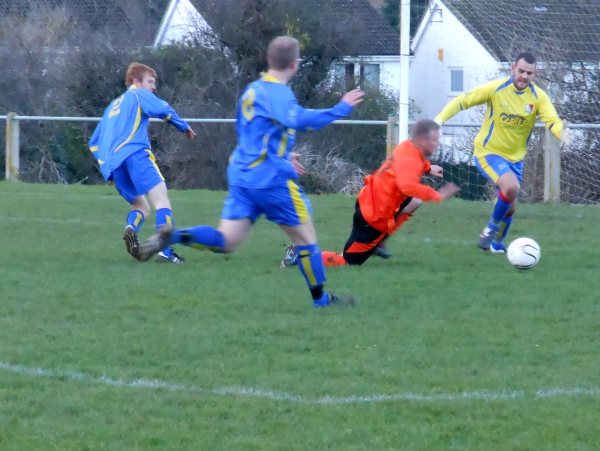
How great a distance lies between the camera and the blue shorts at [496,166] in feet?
32.0

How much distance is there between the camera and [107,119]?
930cm

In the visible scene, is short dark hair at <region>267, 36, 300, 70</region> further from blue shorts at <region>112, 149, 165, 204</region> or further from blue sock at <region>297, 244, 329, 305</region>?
blue shorts at <region>112, 149, 165, 204</region>

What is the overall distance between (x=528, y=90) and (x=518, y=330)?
12.7 ft

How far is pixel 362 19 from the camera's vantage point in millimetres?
32500

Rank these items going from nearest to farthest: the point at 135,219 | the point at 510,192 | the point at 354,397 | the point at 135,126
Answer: the point at 354,397
the point at 135,219
the point at 135,126
the point at 510,192

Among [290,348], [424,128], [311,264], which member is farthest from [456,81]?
[290,348]

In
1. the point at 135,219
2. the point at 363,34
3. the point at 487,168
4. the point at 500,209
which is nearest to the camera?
the point at 135,219

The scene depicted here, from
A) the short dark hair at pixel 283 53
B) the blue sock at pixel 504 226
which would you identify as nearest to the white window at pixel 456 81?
the blue sock at pixel 504 226

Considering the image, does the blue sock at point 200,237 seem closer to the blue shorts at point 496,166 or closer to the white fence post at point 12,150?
the blue shorts at point 496,166

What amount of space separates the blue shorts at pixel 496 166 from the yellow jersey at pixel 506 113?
0.15 feet

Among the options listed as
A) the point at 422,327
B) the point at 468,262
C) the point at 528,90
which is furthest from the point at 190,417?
the point at 528,90

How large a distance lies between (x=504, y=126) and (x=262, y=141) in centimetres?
370

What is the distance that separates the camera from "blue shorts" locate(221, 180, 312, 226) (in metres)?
6.84

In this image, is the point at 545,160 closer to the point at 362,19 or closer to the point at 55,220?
the point at 55,220
